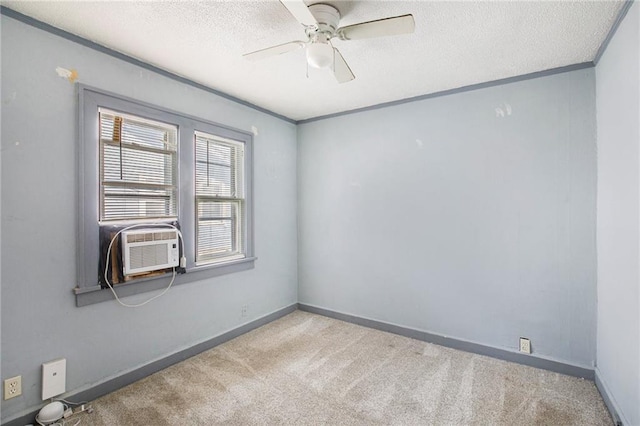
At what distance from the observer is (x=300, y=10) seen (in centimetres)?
149

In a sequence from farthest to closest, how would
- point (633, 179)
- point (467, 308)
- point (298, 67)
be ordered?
point (467, 308) < point (298, 67) < point (633, 179)

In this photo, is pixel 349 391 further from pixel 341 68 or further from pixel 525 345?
pixel 341 68

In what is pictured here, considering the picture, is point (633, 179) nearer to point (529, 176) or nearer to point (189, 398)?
point (529, 176)

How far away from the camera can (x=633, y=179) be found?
1.70m

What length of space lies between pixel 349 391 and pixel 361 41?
100 inches

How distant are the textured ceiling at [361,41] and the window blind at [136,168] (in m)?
0.50

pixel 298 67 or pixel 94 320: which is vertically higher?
pixel 298 67

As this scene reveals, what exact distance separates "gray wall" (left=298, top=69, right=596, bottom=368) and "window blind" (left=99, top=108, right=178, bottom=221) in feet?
5.92

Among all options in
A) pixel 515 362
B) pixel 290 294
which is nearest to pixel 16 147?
pixel 290 294

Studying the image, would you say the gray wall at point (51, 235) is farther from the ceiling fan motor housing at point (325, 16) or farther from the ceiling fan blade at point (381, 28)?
the ceiling fan blade at point (381, 28)

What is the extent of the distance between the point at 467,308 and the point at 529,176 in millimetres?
1324

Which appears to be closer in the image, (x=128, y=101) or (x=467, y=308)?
(x=128, y=101)

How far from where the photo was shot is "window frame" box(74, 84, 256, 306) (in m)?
2.10

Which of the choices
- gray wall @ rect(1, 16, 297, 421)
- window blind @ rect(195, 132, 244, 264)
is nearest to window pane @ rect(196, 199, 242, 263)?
window blind @ rect(195, 132, 244, 264)
